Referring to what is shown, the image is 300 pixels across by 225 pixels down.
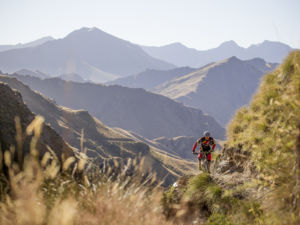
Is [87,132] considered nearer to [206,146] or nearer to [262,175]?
[206,146]

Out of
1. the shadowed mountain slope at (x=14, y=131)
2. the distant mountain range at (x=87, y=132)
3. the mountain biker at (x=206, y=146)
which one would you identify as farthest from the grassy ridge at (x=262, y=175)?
the distant mountain range at (x=87, y=132)

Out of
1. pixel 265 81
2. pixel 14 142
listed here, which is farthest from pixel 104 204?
pixel 265 81

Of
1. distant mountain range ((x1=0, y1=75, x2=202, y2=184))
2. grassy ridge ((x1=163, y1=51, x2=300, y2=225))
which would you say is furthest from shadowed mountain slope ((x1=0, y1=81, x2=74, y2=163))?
distant mountain range ((x1=0, y1=75, x2=202, y2=184))

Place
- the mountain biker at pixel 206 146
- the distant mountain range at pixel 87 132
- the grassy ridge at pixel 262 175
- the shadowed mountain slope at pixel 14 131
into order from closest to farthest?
the grassy ridge at pixel 262 175 → the shadowed mountain slope at pixel 14 131 → the mountain biker at pixel 206 146 → the distant mountain range at pixel 87 132

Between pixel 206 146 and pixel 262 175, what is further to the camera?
pixel 206 146

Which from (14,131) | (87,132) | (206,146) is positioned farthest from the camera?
(87,132)

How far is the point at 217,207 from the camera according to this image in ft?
23.4

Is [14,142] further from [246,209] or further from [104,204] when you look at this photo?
[246,209]

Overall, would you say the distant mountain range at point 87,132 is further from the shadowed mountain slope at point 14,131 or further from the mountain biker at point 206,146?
the mountain biker at point 206,146

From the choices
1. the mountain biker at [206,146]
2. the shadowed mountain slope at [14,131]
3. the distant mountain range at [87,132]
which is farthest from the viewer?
the distant mountain range at [87,132]

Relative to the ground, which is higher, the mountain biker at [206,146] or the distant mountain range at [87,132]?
the mountain biker at [206,146]

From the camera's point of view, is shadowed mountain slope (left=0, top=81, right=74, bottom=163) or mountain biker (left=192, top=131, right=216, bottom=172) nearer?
shadowed mountain slope (left=0, top=81, right=74, bottom=163)

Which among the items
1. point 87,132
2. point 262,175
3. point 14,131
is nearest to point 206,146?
point 14,131

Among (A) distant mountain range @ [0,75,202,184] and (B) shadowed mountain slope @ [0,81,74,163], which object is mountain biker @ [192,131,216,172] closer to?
(B) shadowed mountain slope @ [0,81,74,163]
